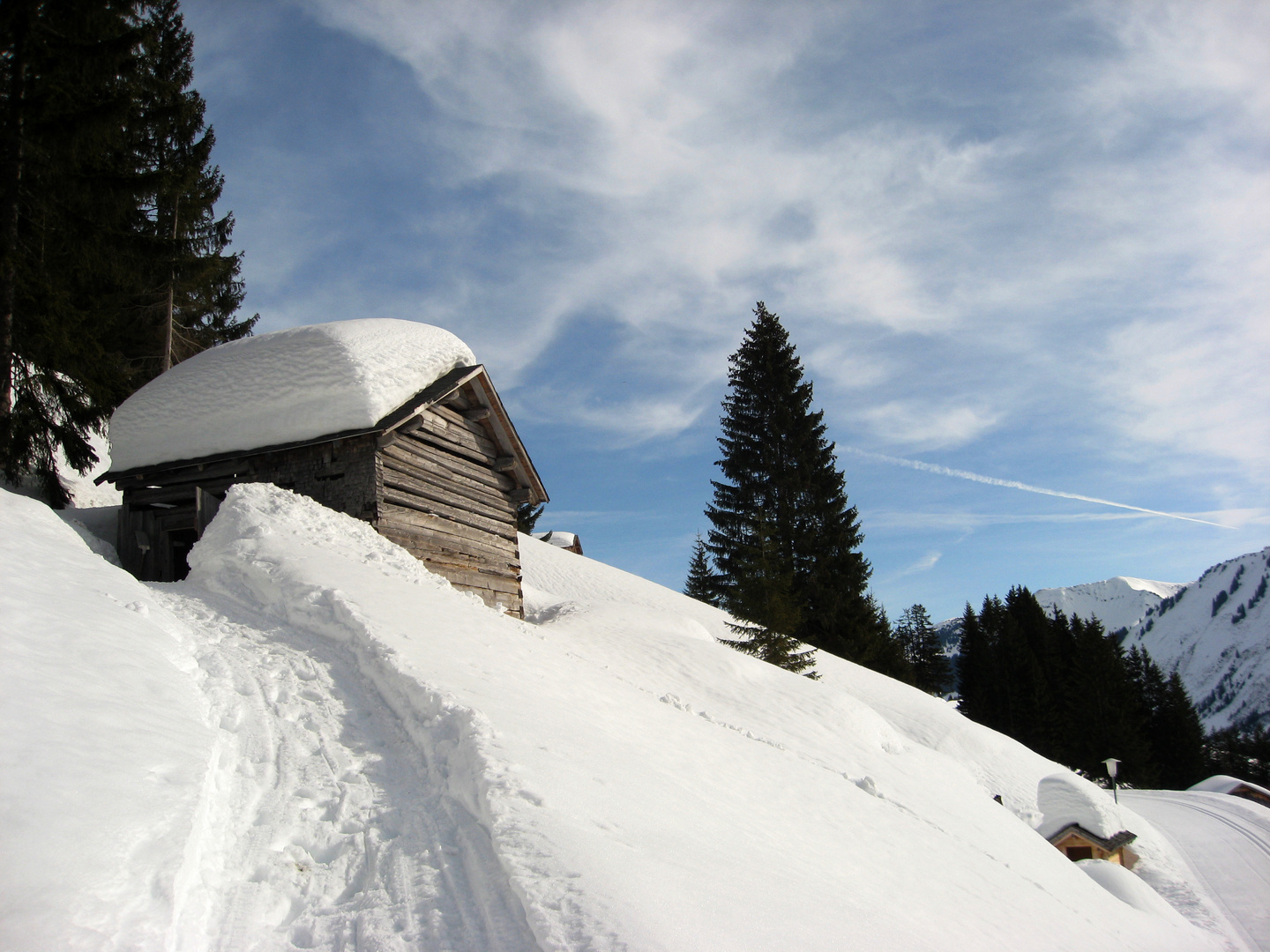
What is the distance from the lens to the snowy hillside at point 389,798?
10.4 feet

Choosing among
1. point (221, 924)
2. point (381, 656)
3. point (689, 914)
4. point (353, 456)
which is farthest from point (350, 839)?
point (353, 456)

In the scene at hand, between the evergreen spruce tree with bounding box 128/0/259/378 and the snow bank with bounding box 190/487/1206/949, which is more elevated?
the evergreen spruce tree with bounding box 128/0/259/378

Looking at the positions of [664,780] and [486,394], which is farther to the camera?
[486,394]

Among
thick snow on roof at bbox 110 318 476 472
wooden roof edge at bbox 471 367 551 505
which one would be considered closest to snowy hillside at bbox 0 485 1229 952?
thick snow on roof at bbox 110 318 476 472

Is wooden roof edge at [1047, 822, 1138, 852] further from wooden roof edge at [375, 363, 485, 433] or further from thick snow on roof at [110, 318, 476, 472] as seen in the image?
thick snow on roof at [110, 318, 476, 472]

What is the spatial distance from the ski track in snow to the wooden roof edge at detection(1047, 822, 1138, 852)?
18919mm

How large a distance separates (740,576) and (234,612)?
16980 mm

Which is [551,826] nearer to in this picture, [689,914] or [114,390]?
[689,914]

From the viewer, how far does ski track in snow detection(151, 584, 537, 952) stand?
323cm

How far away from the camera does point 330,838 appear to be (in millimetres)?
3994

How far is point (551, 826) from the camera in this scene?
4004 millimetres

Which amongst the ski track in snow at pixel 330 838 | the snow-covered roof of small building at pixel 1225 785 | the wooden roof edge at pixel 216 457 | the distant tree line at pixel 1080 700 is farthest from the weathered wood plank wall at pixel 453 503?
the distant tree line at pixel 1080 700

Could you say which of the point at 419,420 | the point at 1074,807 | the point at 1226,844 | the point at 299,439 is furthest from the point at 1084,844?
the point at 299,439

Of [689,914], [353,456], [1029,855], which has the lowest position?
[1029,855]
